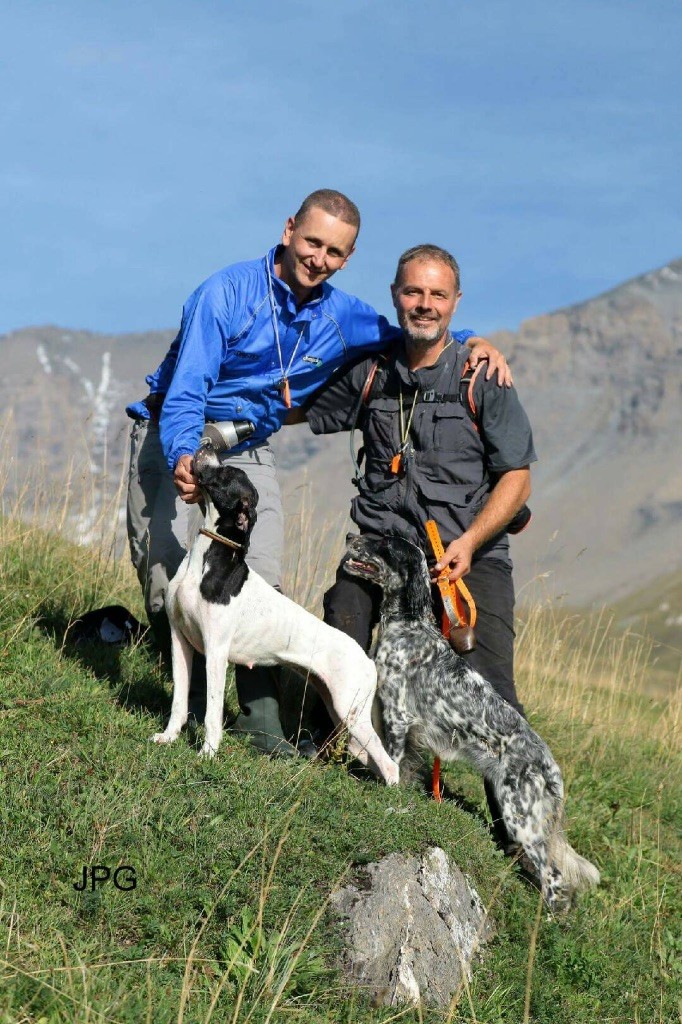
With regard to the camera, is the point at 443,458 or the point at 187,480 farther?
the point at 443,458

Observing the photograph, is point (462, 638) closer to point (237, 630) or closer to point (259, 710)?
point (259, 710)

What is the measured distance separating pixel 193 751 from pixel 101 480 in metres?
4.07

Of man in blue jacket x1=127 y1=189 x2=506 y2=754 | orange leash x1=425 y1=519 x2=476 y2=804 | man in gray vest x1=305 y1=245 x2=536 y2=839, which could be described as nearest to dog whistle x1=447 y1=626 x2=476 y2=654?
orange leash x1=425 y1=519 x2=476 y2=804

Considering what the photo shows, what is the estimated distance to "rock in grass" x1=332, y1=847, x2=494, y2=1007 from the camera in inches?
181

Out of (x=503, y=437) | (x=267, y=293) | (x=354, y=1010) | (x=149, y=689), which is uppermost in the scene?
(x=267, y=293)

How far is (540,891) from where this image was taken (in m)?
5.64

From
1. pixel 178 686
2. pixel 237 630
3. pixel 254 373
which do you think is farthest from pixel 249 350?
pixel 178 686

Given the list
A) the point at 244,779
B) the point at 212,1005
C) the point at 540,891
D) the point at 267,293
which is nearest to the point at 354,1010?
the point at 212,1005

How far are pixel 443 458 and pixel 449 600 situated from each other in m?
0.82

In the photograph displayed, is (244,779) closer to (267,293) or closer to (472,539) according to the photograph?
(472,539)

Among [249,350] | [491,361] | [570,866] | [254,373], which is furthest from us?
[491,361]

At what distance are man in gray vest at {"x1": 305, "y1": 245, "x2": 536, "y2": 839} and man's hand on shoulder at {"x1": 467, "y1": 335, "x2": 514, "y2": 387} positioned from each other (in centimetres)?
5

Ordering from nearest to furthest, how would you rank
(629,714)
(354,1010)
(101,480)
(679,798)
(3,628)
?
1. (354,1010)
2. (3,628)
3. (679,798)
4. (101,480)
5. (629,714)

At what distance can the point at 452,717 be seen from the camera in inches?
223
